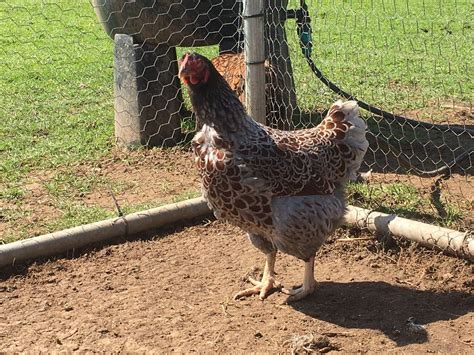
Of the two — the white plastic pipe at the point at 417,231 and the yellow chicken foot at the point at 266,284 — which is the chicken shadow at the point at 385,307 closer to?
the yellow chicken foot at the point at 266,284

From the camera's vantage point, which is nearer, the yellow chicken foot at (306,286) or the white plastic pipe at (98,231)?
the yellow chicken foot at (306,286)

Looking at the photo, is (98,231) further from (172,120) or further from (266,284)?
(172,120)

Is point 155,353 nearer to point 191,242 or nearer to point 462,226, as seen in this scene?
point 191,242

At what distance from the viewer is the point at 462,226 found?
3701 millimetres

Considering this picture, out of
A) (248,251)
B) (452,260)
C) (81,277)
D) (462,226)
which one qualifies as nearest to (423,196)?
(462,226)

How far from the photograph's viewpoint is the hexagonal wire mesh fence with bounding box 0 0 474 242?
4250mm

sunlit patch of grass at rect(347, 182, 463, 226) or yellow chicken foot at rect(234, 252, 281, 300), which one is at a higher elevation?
sunlit patch of grass at rect(347, 182, 463, 226)

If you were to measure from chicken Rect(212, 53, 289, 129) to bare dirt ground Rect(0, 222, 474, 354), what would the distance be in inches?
49.6

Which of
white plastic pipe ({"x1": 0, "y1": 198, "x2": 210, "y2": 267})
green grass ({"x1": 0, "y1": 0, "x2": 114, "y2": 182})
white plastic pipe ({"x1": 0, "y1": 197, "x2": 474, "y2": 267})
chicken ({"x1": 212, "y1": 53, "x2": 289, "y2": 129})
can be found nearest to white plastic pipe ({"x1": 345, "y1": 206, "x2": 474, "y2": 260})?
white plastic pipe ({"x1": 0, "y1": 197, "x2": 474, "y2": 267})

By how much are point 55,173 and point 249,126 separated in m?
2.11

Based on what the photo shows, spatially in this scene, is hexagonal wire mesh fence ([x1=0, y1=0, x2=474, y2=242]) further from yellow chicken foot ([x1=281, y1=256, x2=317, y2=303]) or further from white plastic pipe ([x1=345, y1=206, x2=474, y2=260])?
yellow chicken foot ([x1=281, y1=256, x2=317, y2=303])

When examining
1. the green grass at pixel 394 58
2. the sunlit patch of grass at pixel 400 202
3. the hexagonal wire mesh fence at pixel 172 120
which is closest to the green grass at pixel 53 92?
the hexagonal wire mesh fence at pixel 172 120

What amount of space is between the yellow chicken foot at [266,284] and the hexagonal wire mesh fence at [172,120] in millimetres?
947

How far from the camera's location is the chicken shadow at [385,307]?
295 cm
